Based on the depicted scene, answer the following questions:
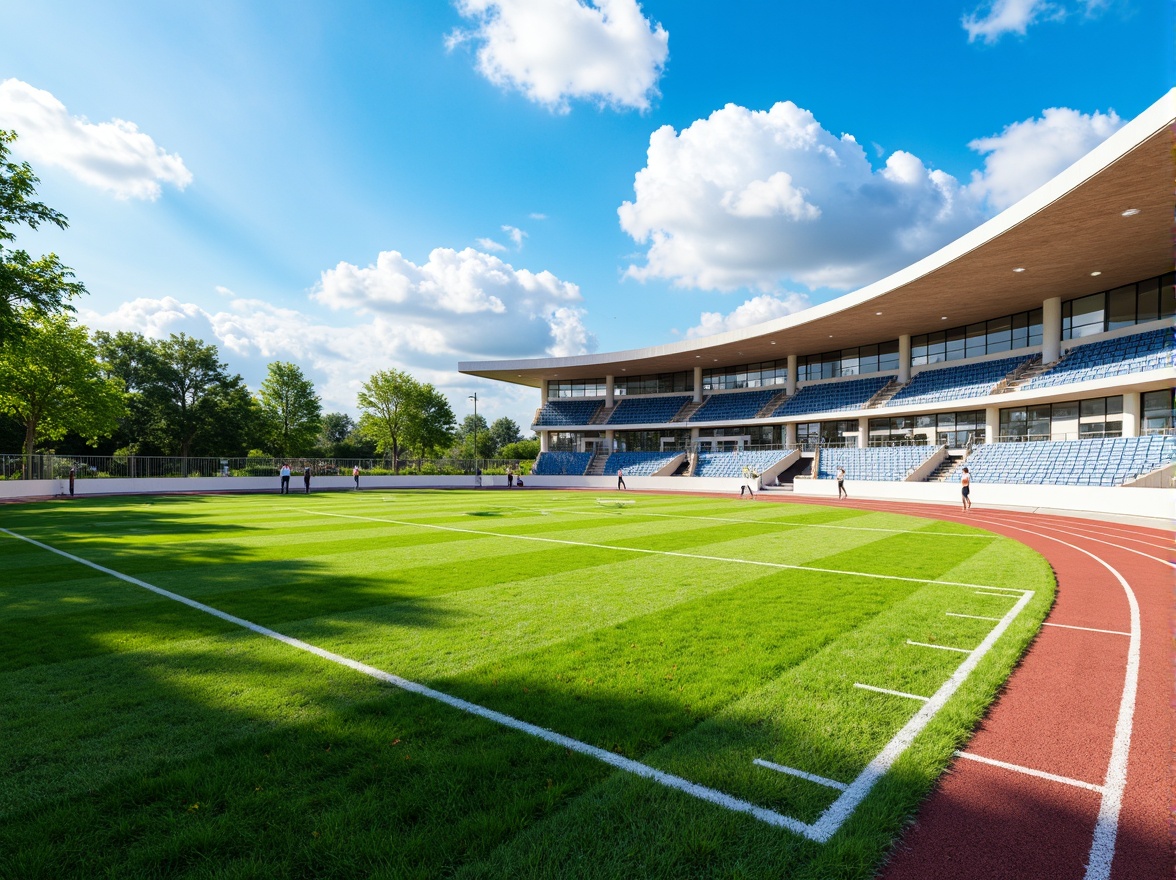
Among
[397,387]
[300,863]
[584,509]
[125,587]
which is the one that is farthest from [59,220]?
[397,387]

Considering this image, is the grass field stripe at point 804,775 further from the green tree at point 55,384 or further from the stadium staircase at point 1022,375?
the green tree at point 55,384

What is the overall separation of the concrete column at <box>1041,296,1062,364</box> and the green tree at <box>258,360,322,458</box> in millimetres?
71074

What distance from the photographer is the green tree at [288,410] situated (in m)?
68.0

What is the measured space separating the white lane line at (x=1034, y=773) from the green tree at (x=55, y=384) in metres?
48.1

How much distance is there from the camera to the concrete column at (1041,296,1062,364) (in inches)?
1249

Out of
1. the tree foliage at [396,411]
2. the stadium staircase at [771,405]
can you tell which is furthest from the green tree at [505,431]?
the stadium staircase at [771,405]

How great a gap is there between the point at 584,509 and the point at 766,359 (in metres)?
34.6

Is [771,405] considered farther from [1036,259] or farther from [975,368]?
[1036,259]

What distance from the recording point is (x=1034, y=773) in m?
3.78

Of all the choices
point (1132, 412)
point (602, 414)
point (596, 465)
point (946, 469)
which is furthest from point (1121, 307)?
point (602, 414)

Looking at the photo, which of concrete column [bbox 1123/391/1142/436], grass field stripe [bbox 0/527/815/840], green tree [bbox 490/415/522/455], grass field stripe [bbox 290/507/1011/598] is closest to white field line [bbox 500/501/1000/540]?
grass field stripe [bbox 290/507/1011/598]

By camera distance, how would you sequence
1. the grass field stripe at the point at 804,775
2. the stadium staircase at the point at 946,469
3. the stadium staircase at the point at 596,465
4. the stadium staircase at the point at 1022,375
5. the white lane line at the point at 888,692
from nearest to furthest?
the grass field stripe at the point at 804,775 < the white lane line at the point at 888,692 < the stadium staircase at the point at 1022,375 < the stadium staircase at the point at 946,469 < the stadium staircase at the point at 596,465

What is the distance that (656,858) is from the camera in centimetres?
281

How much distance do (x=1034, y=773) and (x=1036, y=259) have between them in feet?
96.1
